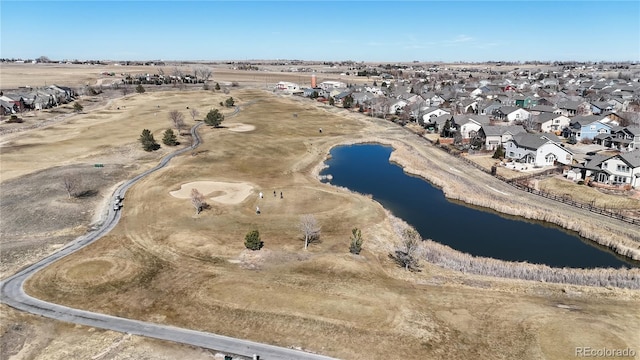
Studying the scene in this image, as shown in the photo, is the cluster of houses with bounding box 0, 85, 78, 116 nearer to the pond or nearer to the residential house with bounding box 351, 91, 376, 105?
the residential house with bounding box 351, 91, 376, 105

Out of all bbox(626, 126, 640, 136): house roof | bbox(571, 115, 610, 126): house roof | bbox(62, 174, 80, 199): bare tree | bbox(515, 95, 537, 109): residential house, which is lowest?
bbox(62, 174, 80, 199): bare tree

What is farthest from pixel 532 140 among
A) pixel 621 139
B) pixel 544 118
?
pixel 544 118

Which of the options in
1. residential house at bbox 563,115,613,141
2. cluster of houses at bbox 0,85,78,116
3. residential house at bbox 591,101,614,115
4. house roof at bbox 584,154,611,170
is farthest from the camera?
cluster of houses at bbox 0,85,78,116

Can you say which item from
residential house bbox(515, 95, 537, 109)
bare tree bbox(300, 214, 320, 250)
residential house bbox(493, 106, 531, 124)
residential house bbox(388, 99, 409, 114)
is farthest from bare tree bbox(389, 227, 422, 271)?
residential house bbox(515, 95, 537, 109)

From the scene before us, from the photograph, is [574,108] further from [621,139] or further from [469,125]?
[469,125]

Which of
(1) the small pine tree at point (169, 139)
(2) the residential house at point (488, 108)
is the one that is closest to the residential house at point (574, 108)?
(2) the residential house at point (488, 108)

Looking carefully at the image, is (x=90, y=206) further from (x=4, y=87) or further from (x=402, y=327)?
(x=4, y=87)

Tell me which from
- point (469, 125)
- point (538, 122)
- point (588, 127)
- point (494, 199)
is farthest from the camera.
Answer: point (538, 122)

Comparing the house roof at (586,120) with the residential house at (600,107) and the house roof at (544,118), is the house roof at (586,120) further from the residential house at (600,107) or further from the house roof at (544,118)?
the residential house at (600,107)
